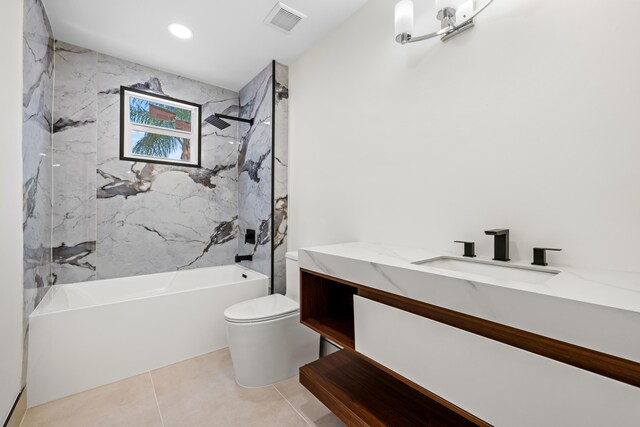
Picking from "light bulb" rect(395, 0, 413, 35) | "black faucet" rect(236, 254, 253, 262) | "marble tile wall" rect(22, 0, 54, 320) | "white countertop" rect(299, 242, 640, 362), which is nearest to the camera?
"white countertop" rect(299, 242, 640, 362)

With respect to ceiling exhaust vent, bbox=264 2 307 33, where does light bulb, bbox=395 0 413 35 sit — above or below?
below

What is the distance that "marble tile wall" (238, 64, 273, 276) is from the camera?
104 inches

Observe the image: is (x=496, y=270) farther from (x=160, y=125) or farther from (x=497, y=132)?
(x=160, y=125)

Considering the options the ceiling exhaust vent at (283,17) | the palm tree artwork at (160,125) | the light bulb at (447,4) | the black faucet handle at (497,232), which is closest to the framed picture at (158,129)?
the palm tree artwork at (160,125)

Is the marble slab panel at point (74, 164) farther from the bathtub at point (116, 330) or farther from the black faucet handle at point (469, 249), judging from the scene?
the black faucet handle at point (469, 249)

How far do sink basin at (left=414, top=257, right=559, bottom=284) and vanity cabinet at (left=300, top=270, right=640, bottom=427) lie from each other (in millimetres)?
305

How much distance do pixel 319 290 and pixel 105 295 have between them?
207 centimetres

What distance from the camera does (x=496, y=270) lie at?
1148 mm

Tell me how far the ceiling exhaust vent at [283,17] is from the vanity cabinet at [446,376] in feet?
5.85

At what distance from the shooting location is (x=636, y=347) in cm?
57

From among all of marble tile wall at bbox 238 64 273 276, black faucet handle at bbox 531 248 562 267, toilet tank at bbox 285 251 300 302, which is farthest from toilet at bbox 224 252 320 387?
black faucet handle at bbox 531 248 562 267

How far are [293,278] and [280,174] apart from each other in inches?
39.8

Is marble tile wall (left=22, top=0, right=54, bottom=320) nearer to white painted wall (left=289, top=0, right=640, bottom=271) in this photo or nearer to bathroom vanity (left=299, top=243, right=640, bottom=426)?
bathroom vanity (left=299, top=243, right=640, bottom=426)

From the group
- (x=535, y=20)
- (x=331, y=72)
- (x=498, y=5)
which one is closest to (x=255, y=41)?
(x=331, y=72)
